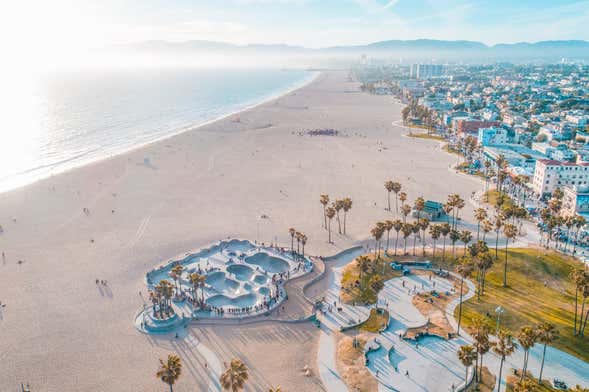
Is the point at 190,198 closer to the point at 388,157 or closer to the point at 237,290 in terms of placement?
the point at 237,290

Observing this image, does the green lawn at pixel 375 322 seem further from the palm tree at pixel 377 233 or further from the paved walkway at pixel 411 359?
the palm tree at pixel 377 233

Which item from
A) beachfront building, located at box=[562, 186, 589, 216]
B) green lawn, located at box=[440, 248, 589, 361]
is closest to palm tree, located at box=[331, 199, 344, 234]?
green lawn, located at box=[440, 248, 589, 361]

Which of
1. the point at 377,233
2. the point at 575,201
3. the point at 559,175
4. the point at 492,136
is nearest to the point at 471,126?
the point at 492,136

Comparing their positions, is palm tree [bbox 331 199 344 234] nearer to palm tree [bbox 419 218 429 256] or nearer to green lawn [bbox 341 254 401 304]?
green lawn [bbox 341 254 401 304]

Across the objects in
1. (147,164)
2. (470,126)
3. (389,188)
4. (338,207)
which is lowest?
(147,164)

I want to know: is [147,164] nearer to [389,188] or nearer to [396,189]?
[389,188]
